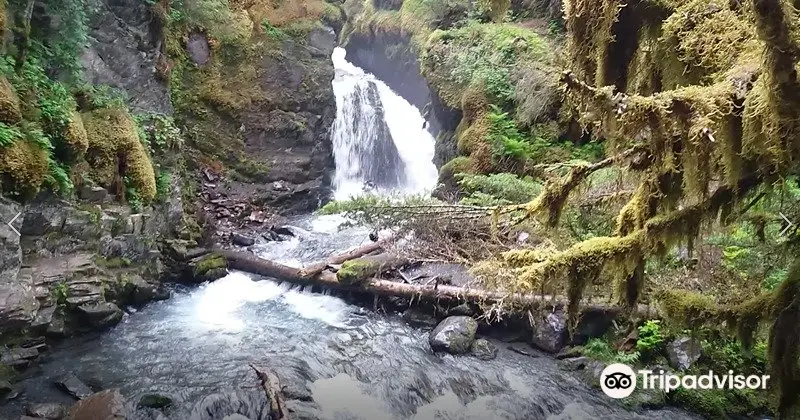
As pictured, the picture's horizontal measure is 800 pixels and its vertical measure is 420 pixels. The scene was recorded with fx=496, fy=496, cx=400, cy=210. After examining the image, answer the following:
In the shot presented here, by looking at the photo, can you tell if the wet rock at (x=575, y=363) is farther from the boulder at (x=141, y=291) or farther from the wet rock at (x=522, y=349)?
the boulder at (x=141, y=291)

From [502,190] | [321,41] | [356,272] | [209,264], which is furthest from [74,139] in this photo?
[321,41]

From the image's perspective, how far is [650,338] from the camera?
250 inches

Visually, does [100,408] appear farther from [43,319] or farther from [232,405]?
[43,319]

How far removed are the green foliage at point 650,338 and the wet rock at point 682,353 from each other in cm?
14

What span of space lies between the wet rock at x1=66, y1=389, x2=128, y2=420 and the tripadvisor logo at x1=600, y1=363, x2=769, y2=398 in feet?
17.8

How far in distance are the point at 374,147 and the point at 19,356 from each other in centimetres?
1230

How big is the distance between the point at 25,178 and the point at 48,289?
1.46 metres

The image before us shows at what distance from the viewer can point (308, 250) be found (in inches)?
428

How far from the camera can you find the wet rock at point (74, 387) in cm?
547

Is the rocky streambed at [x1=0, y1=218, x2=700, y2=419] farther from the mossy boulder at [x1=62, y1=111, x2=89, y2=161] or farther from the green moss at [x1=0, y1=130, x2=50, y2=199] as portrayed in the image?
the mossy boulder at [x1=62, y1=111, x2=89, y2=161]

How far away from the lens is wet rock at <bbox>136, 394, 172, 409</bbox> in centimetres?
545

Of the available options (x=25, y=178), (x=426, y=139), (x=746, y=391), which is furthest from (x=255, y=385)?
(x=426, y=139)

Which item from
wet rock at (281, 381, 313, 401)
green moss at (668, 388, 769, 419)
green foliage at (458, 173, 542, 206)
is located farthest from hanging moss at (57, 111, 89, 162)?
green moss at (668, 388, 769, 419)

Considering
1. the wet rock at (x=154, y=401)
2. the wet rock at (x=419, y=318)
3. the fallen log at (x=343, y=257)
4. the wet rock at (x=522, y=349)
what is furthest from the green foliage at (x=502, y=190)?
the wet rock at (x=154, y=401)
